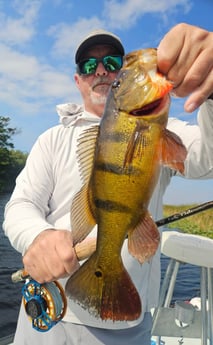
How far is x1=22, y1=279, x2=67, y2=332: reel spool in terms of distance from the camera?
89.6 inches

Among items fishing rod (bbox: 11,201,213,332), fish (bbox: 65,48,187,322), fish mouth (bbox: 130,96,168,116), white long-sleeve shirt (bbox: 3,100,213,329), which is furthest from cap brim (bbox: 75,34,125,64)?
fish mouth (bbox: 130,96,168,116)

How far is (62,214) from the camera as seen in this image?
2.65 meters

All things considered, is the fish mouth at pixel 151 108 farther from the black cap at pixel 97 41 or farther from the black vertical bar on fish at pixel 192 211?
the black cap at pixel 97 41

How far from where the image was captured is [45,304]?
2.32 m

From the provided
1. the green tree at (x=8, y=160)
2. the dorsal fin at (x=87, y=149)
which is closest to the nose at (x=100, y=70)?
the dorsal fin at (x=87, y=149)

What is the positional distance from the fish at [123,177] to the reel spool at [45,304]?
32.9 inches

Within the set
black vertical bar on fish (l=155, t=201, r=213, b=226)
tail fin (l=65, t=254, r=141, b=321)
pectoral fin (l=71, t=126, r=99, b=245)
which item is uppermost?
pectoral fin (l=71, t=126, r=99, b=245)

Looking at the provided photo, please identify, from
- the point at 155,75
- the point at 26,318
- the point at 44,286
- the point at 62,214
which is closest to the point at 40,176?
the point at 62,214

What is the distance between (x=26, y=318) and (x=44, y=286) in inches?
21.6

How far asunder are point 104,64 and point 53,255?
1.77m

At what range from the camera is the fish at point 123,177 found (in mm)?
1297

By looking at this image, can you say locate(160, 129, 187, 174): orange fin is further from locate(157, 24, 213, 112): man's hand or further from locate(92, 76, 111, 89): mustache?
locate(92, 76, 111, 89): mustache

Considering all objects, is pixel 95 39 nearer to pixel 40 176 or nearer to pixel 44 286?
pixel 40 176

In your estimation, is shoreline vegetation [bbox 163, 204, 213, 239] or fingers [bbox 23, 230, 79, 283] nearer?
fingers [bbox 23, 230, 79, 283]
